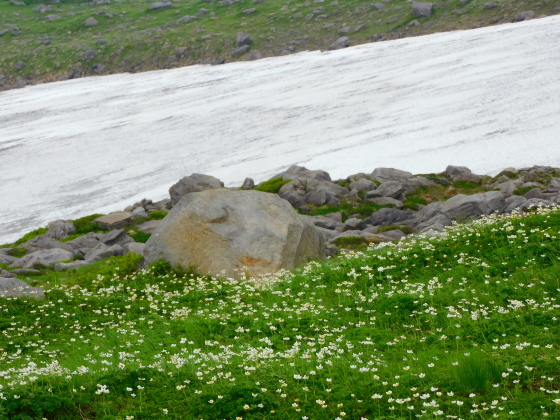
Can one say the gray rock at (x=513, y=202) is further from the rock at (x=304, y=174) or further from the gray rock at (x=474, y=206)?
the rock at (x=304, y=174)

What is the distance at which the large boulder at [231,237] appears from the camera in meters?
20.6

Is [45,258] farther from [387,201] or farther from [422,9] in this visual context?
[422,9]

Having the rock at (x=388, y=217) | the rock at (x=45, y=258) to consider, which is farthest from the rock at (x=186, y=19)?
the rock at (x=45, y=258)

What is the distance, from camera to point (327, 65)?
3174 inches

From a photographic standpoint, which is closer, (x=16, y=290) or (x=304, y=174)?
→ (x=16, y=290)

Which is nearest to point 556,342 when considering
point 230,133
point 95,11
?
point 230,133

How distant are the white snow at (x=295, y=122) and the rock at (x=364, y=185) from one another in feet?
21.9

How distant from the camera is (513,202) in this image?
2886 centimetres

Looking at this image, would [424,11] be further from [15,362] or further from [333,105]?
[15,362]

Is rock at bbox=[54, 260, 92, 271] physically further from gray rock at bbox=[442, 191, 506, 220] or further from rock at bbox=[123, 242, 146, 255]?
gray rock at bbox=[442, 191, 506, 220]

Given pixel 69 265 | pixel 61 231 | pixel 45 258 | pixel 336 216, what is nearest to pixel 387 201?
pixel 336 216

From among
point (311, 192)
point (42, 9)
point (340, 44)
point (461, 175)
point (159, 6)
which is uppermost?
point (42, 9)

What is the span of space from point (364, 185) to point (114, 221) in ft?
45.4

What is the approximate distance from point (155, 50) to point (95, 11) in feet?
121
